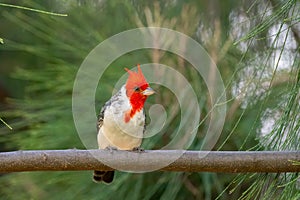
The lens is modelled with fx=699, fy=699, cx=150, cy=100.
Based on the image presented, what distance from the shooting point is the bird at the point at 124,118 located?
144 cm

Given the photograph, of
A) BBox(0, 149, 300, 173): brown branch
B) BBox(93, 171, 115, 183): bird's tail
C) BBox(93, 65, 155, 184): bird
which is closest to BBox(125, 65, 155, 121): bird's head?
BBox(93, 65, 155, 184): bird

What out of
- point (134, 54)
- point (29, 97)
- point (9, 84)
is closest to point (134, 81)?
point (134, 54)

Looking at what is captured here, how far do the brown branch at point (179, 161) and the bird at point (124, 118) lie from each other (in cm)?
38

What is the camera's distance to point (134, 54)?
5.06ft

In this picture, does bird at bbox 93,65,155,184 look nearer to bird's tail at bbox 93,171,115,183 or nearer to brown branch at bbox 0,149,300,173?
bird's tail at bbox 93,171,115,183

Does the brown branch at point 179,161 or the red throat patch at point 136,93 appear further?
the red throat patch at point 136,93

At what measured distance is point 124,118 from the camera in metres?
1.47

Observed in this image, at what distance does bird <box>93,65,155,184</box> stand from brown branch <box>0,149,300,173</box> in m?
0.38

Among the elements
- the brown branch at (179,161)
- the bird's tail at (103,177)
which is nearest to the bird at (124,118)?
the bird's tail at (103,177)

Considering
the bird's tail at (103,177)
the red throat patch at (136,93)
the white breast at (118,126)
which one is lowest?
the bird's tail at (103,177)

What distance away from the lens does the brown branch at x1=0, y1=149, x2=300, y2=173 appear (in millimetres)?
1017

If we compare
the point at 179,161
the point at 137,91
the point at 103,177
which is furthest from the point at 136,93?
the point at 179,161

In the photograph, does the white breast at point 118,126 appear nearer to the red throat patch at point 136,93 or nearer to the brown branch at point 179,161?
the red throat patch at point 136,93

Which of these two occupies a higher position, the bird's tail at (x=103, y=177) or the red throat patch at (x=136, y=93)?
the red throat patch at (x=136, y=93)
